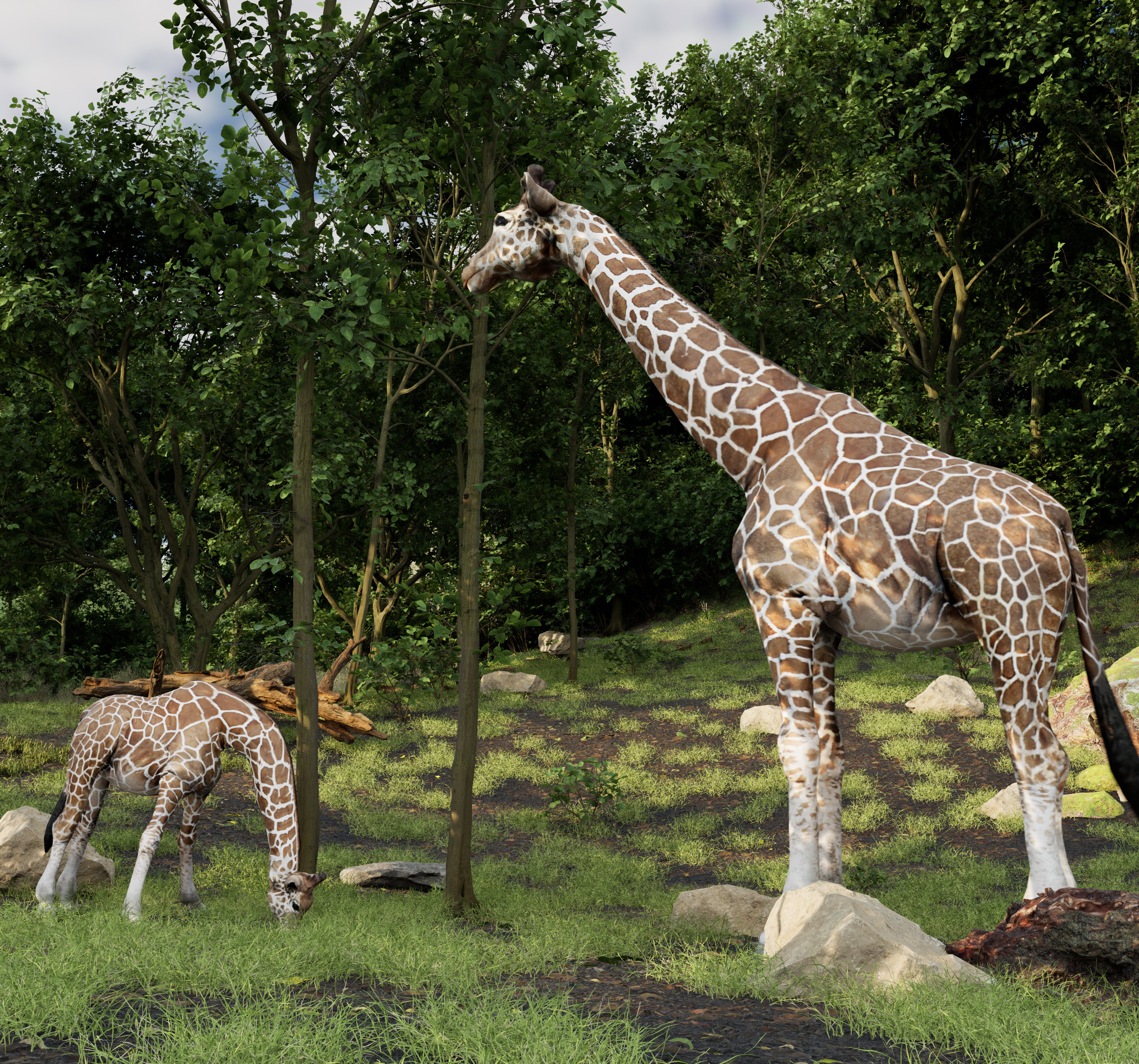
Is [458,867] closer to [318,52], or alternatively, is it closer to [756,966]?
[756,966]

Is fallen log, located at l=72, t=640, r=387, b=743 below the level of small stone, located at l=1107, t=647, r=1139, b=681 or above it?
below

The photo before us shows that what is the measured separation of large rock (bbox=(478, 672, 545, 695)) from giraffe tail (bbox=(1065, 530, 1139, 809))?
559 inches

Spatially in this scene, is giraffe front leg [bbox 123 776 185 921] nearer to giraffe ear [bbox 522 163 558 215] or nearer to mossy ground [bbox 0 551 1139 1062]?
mossy ground [bbox 0 551 1139 1062]

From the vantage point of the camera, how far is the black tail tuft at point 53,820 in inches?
318

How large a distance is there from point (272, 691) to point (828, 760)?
11373 millimetres

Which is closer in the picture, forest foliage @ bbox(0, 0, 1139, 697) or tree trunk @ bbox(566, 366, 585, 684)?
forest foliage @ bbox(0, 0, 1139, 697)

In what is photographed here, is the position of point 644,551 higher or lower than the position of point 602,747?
higher

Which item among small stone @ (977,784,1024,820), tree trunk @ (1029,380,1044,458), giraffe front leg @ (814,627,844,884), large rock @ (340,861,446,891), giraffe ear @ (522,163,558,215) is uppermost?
tree trunk @ (1029,380,1044,458)

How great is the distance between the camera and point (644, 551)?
29312mm

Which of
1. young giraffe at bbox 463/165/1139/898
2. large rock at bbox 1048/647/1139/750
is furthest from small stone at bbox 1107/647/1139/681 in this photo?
young giraffe at bbox 463/165/1139/898

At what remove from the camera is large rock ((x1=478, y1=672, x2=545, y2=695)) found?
19.6 meters

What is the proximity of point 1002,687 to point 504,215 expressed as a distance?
16.9 feet

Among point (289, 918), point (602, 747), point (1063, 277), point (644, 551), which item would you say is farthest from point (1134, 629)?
point (289, 918)

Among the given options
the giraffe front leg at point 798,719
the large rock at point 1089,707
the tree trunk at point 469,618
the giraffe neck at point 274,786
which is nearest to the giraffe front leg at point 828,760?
the giraffe front leg at point 798,719
